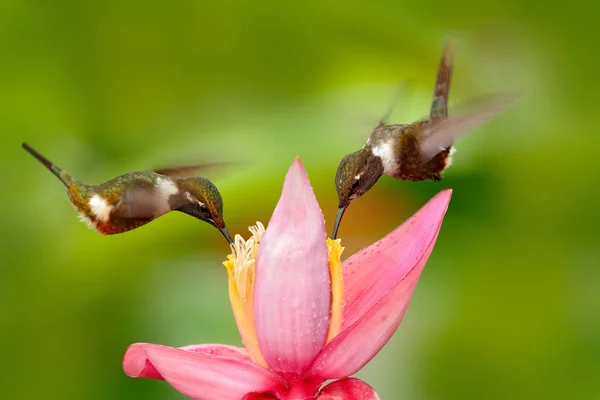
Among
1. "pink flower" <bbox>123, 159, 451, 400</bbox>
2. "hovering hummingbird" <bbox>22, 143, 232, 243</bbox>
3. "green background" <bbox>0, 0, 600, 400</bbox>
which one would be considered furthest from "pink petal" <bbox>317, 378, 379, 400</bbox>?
"green background" <bbox>0, 0, 600, 400</bbox>

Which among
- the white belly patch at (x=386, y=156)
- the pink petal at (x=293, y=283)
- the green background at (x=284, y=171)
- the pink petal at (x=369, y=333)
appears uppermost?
the green background at (x=284, y=171)

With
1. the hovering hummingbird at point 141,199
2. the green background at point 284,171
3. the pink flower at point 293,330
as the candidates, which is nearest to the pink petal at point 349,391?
the pink flower at point 293,330

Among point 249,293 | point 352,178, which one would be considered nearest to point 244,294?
point 249,293

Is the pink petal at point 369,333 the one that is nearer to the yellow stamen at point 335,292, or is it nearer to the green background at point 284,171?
the yellow stamen at point 335,292

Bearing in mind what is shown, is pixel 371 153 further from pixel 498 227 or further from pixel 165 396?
pixel 498 227

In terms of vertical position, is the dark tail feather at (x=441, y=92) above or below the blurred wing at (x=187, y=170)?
above
